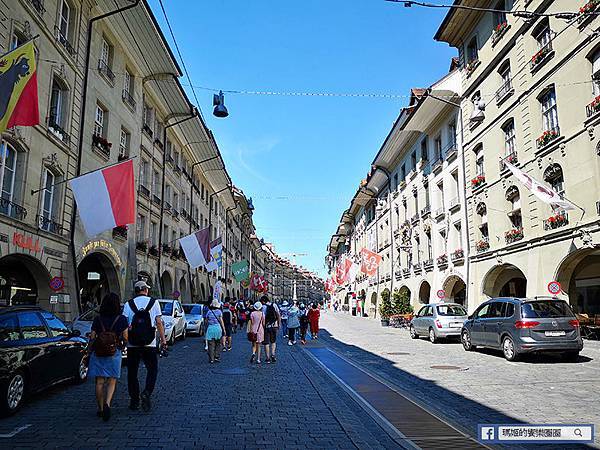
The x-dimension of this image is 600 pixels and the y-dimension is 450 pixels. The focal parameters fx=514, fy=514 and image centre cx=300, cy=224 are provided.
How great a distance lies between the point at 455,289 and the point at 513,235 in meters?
11.3

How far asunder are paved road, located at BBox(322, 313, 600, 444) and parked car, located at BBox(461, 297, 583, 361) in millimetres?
426

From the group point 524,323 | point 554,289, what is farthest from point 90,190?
point 554,289

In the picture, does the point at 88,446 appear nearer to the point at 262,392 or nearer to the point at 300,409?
the point at 300,409

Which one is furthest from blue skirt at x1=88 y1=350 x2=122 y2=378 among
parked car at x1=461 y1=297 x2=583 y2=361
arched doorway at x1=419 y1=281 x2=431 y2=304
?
arched doorway at x1=419 y1=281 x2=431 y2=304

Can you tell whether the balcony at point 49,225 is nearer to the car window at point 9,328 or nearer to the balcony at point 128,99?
the balcony at point 128,99

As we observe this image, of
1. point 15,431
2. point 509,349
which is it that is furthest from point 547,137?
point 15,431

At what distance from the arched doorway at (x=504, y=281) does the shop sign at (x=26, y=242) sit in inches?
781

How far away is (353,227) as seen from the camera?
7594 centimetres

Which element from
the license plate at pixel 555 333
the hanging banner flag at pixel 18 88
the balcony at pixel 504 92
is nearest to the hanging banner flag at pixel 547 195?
the license plate at pixel 555 333

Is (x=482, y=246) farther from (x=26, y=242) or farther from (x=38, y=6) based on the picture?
(x=38, y=6)

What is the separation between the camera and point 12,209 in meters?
14.7

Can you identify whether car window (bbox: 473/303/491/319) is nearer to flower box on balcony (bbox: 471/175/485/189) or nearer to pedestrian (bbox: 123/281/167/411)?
flower box on balcony (bbox: 471/175/485/189)

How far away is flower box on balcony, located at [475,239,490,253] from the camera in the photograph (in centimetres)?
2627

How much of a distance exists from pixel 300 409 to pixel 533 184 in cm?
1341
